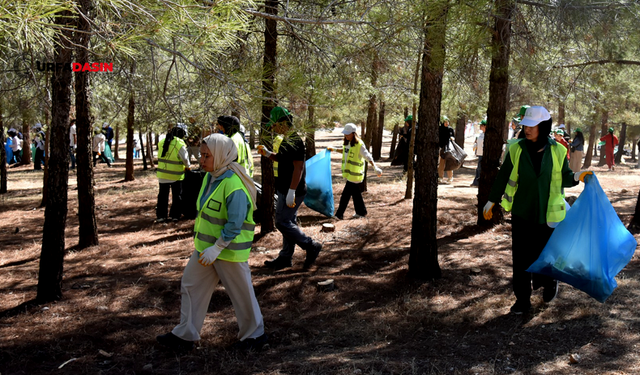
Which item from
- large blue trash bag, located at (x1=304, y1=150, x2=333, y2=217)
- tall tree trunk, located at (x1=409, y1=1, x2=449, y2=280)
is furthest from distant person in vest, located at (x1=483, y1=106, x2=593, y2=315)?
large blue trash bag, located at (x1=304, y1=150, x2=333, y2=217)

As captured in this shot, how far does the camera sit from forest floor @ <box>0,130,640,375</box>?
3793 millimetres

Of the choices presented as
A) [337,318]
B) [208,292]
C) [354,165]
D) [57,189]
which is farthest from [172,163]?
[208,292]

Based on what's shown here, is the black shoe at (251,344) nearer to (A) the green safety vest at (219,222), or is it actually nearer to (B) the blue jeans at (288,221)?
(A) the green safety vest at (219,222)

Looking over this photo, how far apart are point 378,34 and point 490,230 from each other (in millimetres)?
4270

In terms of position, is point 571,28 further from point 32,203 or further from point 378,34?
point 32,203

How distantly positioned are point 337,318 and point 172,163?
5.47 m

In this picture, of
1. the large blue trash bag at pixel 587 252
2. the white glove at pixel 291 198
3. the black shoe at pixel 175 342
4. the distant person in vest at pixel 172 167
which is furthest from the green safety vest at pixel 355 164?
the black shoe at pixel 175 342

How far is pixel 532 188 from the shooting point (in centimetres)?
443

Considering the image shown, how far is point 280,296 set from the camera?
17.8 feet

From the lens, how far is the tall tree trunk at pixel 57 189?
194 inches

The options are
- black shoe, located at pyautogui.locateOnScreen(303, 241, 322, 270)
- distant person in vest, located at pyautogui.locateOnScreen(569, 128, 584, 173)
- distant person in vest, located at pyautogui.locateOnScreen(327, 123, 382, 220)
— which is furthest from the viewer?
distant person in vest, located at pyautogui.locateOnScreen(569, 128, 584, 173)

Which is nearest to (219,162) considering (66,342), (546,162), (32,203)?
(66,342)

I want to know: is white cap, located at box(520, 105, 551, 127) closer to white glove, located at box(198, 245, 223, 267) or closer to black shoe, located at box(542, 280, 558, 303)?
black shoe, located at box(542, 280, 558, 303)

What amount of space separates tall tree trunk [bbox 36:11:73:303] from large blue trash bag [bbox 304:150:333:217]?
470 centimetres
